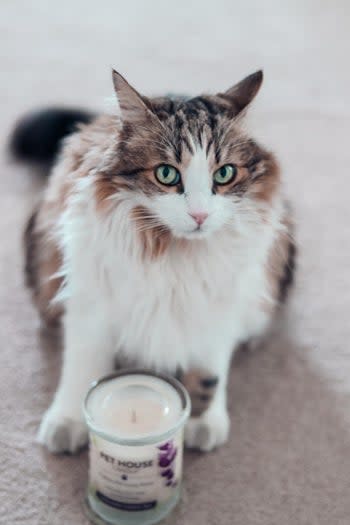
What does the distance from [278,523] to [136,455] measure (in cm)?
29

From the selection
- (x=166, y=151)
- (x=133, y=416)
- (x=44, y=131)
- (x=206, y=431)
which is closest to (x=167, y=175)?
(x=166, y=151)

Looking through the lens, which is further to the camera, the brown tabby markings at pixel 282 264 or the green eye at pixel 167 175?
the brown tabby markings at pixel 282 264

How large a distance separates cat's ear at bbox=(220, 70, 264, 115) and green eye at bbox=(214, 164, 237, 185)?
0.10 meters

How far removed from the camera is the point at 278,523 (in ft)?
3.96

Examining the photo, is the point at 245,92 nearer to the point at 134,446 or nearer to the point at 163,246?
the point at 163,246

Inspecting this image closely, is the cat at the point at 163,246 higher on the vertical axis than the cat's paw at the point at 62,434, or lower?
higher

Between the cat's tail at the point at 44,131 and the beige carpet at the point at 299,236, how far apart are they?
0.13 metres

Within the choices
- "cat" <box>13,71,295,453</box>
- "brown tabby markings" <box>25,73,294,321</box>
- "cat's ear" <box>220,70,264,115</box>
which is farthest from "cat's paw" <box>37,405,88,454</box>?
"cat's ear" <box>220,70,264,115</box>

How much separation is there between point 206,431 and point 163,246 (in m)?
0.37

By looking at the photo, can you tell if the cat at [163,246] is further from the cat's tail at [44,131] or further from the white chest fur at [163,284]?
the cat's tail at [44,131]

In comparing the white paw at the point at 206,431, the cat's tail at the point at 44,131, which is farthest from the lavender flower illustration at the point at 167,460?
the cat's tail at the point at 44,131

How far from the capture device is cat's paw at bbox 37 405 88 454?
1.31 meters

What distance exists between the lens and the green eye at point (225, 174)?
1.13 meters

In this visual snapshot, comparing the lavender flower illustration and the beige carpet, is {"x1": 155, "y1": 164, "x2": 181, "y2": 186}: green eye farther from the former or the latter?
the lavender flower illustration
